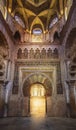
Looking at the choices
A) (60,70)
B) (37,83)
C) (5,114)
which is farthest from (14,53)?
(5,114)

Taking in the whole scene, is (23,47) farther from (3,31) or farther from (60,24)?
(60,24)

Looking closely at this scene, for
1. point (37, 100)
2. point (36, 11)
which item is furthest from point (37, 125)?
point (36, 11)

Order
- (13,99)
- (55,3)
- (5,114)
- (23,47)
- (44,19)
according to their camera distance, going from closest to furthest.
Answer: (5,114), (13,99), (23,47), (55,3), (44,19)

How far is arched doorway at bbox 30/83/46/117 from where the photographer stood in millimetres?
10810

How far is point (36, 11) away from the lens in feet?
45.1

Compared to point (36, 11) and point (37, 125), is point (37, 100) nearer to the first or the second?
point (37, 125)

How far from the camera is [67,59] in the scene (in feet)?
34.6

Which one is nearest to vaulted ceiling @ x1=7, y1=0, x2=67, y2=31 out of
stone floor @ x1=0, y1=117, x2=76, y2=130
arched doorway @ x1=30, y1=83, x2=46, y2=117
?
arched doorway @ x1=30, y1=83, x2=46, y2=117

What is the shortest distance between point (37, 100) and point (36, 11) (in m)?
8.75

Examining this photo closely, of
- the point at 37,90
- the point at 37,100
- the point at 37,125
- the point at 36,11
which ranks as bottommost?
the point at 37,125

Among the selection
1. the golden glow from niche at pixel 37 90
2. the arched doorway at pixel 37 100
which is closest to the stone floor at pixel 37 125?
the arched doorway at pixel 37 100

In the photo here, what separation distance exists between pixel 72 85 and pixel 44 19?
770 centimetres

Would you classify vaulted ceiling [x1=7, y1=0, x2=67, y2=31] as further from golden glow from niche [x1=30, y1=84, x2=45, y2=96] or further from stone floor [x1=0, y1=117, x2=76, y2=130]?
stone floor [x1=0, y1=117, x2=76, y2=130]

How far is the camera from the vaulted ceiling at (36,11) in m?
12.2
